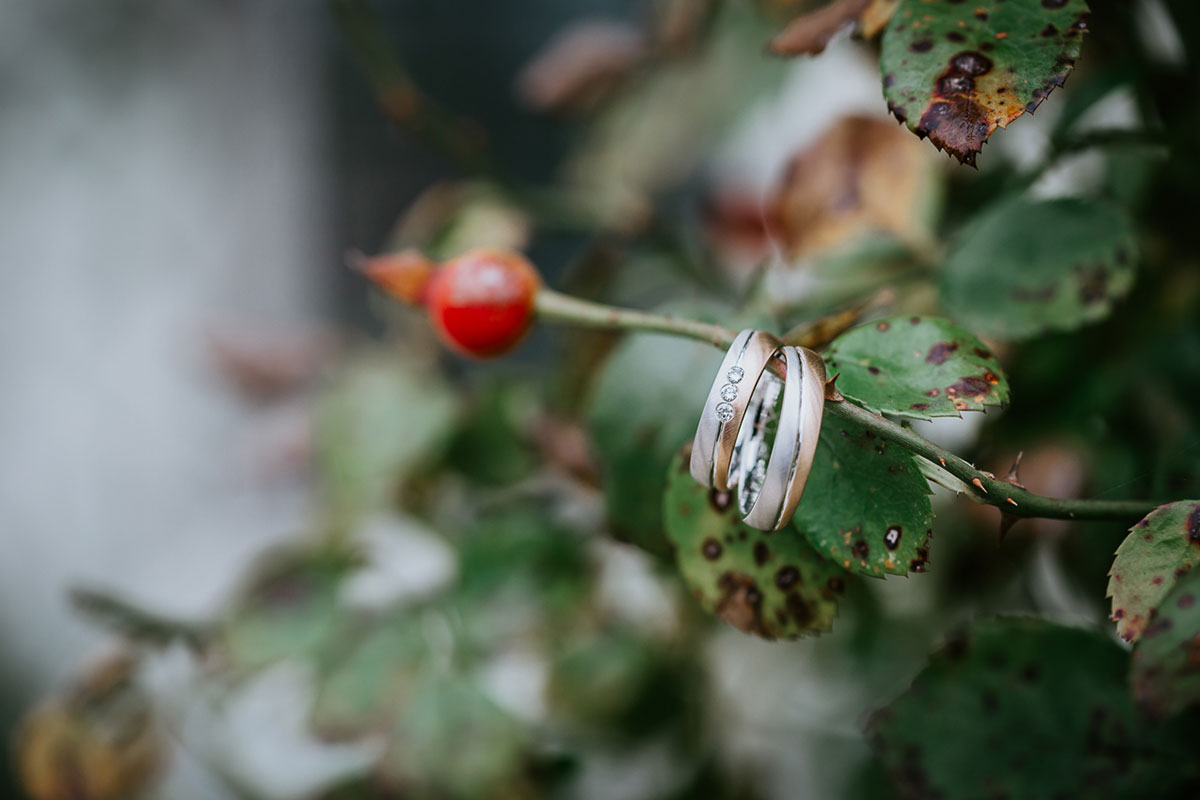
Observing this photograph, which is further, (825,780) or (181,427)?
(181,427)

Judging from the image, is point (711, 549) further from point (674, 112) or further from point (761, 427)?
point (674, 112)

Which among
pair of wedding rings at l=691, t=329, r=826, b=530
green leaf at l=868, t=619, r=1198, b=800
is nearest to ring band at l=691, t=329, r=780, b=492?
pair of wedding rings at l=691, t=329, r=826, b=530

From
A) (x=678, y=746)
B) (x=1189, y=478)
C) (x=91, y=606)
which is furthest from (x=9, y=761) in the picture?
(x=1189, y=478)

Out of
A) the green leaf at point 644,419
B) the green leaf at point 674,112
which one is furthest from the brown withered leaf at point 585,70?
the green leaf at point 644,419

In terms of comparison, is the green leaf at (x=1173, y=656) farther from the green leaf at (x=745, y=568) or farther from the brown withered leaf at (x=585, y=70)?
the brown withered leaf at (x=585, y=70)

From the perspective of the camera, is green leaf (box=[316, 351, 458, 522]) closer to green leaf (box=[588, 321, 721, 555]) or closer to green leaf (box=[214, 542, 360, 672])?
green leaf (box=[214, 542, 360, 672])

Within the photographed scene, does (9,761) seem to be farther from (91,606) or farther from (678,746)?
(678,746)

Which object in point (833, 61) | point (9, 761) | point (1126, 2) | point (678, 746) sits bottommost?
point (9, 761)
